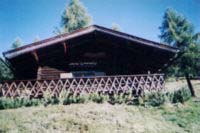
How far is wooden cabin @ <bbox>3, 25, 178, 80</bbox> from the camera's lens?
18.0 metres

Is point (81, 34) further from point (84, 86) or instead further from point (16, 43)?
point (16, 43)

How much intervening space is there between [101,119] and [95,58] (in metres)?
8.59

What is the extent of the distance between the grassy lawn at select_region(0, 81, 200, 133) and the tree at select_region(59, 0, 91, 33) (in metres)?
24.6

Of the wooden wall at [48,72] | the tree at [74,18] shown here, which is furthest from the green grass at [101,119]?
the tree at [74,18]

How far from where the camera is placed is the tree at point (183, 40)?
29.5 metres

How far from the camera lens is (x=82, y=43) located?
62.0 ft

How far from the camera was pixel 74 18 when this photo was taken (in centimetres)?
3666

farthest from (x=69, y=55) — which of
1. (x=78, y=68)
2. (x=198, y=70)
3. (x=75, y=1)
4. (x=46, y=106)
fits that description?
(x=75, y=1)

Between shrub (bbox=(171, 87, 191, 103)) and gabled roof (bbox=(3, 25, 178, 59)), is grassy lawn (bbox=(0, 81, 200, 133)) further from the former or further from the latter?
gabled roof (bbox=(3, 25, 178, 59))

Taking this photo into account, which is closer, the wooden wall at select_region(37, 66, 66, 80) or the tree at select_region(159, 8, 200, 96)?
the wooden wall at select_region(37, 66, 66, 80)

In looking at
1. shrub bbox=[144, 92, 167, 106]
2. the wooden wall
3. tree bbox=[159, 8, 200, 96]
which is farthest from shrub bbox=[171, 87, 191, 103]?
tree bbox=[159, 8, 200, 96]

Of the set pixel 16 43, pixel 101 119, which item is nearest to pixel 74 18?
pixel 16 43

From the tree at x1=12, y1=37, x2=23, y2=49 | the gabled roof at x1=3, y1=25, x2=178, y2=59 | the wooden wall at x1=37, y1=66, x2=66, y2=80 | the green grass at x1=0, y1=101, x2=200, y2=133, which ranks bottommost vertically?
the green grass at x1=0, y1=101, x2=200, y2=133

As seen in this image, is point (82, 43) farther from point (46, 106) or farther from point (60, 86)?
point (46, 106)
